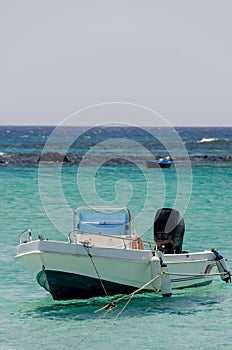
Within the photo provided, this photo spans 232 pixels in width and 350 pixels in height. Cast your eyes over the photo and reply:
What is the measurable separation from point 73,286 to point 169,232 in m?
2.63

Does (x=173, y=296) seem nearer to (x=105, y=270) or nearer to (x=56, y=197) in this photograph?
(x=105, y=270)

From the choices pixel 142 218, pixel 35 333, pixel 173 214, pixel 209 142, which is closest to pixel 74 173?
pixel 142 218

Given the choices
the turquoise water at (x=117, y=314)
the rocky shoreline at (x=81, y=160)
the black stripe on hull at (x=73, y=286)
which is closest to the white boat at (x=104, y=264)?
the black stripe on hull at (x=73, y=286)

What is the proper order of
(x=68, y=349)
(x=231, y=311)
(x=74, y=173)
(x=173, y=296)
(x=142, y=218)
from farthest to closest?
(x=74, y=173)
(x=142, y=218)
(x=173, y=296)
(x=231, y=311)
(x=68, y=349)

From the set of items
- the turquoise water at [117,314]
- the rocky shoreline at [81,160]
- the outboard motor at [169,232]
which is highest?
the rocky shoreline at [81,160]

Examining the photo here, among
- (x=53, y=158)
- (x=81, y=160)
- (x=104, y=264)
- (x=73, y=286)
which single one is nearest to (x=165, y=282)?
(x=104, y=264)

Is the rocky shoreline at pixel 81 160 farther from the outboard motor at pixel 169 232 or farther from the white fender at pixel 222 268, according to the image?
the white fender at pixel 222 268

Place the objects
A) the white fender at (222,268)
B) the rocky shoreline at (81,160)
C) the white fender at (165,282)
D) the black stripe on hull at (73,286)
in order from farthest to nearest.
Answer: the rocky shoreline at (81,160), the white fender at (222,268), the white fender at (165,282), the black stripe on hull at (73,286)

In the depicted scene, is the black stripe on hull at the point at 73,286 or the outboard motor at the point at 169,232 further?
the outboard motor at the point at 169,232

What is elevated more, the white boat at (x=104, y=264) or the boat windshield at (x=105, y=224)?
the boat windshield at (x=105, y=224)

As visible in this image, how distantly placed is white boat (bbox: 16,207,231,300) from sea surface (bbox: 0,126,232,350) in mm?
318

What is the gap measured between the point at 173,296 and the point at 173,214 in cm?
187

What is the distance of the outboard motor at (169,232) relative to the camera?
17.4 meters

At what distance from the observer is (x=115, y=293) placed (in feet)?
52.7
